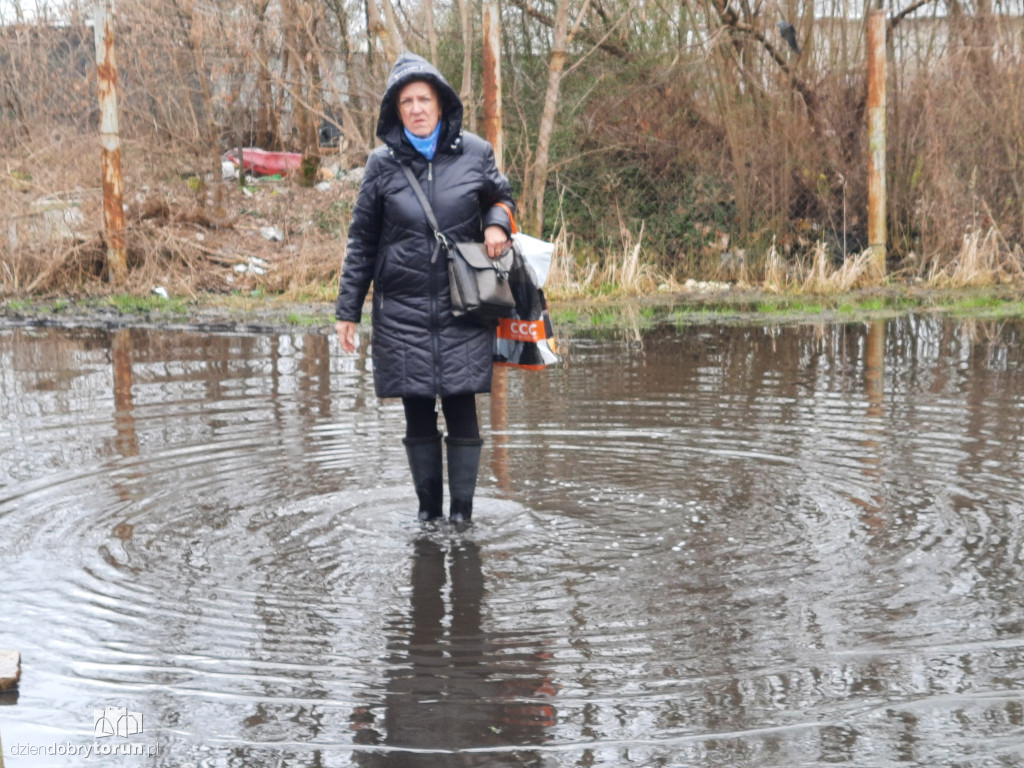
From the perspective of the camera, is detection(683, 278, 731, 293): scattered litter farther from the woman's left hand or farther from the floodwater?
the woman's left hand

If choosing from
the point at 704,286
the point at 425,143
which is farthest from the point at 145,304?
the point at 425,143

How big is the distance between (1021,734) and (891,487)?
10.2 feet

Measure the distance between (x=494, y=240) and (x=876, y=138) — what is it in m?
15.0

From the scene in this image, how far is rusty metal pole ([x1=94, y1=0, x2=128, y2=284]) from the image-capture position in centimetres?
1870

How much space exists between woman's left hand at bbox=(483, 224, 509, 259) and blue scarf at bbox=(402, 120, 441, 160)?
39cm

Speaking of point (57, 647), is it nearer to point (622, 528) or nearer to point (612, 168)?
point (622, 528)

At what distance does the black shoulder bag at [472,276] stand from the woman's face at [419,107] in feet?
0.59

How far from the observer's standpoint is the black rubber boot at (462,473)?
20.0 feet

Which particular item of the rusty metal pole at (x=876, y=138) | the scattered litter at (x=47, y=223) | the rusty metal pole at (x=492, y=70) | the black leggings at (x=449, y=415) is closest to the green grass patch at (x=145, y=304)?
the scattered litter at (x=47, y=223)

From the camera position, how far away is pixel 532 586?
16.8 feet

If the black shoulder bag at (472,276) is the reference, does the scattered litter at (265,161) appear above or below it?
above

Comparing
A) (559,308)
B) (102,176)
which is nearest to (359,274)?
(559,308)

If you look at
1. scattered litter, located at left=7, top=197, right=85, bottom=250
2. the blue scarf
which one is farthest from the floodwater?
scattered litter, located at left=7, top=197, right=85, bottom=250

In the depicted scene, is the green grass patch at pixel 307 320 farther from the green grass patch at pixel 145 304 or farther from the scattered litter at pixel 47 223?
the scattered litter at pixel 47 223
